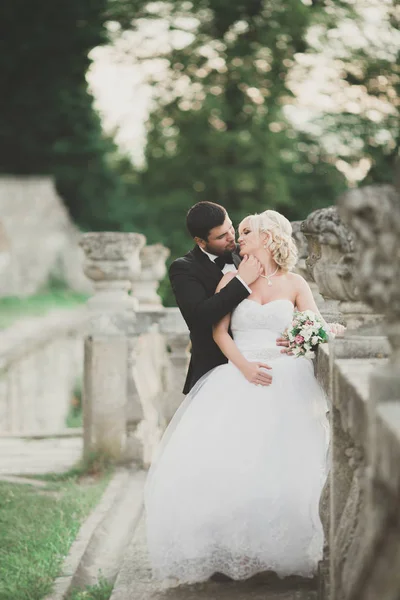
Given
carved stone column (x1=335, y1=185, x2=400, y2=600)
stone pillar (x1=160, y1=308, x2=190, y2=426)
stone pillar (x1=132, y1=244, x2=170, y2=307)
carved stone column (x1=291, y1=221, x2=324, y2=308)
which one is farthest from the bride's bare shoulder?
stone pillar (x1=132, y1=244, x2=170, y2=307)

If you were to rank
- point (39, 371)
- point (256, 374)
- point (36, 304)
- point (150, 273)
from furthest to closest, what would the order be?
point (36, 304) < point (39, 371) < point (150, 273) < point (256, 374)

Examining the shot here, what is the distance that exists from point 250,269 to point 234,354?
41cm

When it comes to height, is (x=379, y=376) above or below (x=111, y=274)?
above

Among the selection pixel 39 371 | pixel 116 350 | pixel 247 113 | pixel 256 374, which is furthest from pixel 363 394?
pixel 247 113

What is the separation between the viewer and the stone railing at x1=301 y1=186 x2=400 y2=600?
1.99 meters

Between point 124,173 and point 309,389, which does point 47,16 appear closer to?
point 124,173

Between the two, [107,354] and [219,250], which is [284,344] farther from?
[107,354]

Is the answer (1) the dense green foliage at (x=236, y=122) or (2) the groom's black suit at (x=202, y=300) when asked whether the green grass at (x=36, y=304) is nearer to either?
(1) the dense green foliage at (x=236, y=122)

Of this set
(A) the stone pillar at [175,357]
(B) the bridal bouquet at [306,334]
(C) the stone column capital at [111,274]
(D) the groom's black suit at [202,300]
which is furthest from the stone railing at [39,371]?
(B) the bridal bouquet at [306,334]

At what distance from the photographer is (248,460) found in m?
3.72

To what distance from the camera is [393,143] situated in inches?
751

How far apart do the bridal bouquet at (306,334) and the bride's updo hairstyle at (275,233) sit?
1.12 feet

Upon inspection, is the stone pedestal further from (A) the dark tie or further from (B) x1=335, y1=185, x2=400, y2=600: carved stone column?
(A) the dark tie

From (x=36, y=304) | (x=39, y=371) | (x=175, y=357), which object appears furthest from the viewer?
(x=36, y=304)
